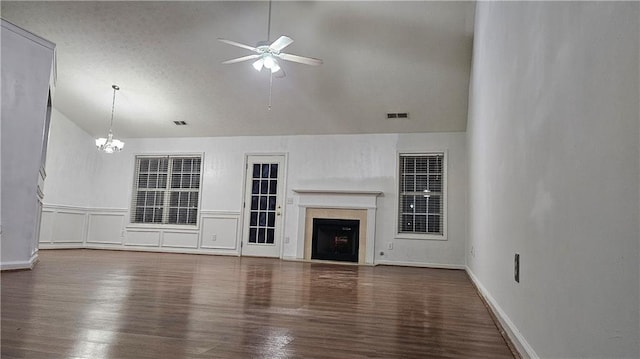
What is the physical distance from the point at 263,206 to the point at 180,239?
1912 millimetres

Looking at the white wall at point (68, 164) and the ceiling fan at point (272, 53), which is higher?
the ceiling fan at point (272, 53)

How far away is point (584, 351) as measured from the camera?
1.06 m

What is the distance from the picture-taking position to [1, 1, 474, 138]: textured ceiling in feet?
18.0

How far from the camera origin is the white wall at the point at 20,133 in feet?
14.7

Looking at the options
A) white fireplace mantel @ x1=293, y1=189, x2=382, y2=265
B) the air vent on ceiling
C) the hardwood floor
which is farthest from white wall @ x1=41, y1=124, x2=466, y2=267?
the hardwood floor

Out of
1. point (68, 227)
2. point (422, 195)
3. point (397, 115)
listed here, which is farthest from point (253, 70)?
point (68, 227)

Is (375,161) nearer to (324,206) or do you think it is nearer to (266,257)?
(324,206)

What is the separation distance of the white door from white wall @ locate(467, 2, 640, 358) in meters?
6.28

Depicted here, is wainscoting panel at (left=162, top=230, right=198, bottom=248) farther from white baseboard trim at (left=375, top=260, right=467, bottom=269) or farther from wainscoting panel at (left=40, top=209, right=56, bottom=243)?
white baseboard trim at (left=375, top=260, right=467, bottom=269)

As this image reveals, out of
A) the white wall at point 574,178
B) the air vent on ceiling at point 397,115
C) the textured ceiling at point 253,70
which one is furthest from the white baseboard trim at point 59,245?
the white wall at point 574,178

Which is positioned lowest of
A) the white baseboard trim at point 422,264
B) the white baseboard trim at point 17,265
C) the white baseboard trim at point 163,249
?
the white baseboard trim at point 163,249

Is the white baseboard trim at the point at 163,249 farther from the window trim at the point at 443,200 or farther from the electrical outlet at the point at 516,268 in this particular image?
the electrical outlet at the point at 516,268

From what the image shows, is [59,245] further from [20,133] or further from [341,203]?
[341,203]

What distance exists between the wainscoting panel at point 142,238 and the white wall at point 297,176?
0.02m
